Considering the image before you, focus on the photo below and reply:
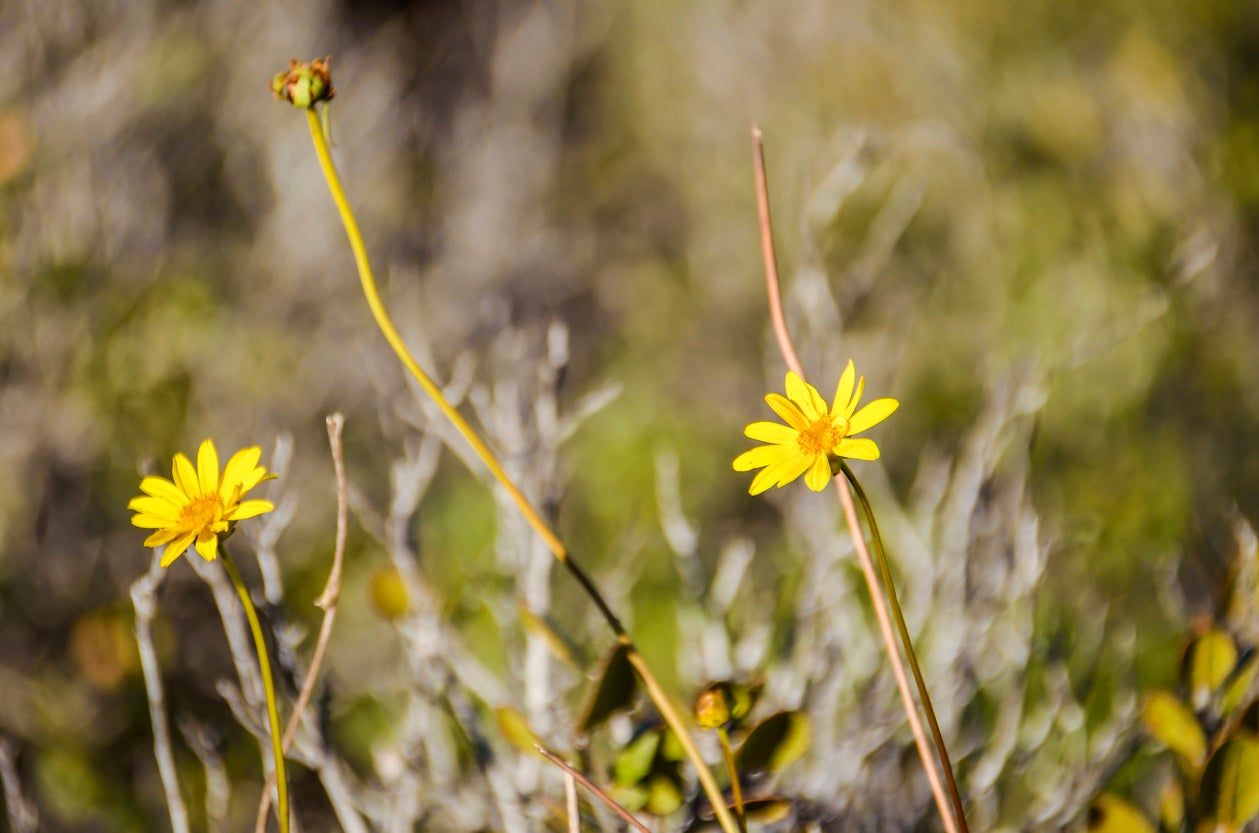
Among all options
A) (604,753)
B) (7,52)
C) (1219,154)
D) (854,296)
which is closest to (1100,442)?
(1219,154)

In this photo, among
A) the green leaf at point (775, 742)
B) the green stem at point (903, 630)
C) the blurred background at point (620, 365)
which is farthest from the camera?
the blurred background at point (620, 365)

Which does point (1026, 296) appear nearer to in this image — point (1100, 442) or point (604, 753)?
point (1100, 442)

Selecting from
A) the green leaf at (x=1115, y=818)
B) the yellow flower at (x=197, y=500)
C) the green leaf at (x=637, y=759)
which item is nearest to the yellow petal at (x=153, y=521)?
the yellow flower at (x=197, y=500)

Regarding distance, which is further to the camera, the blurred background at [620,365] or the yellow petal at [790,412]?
the blurred background at [620,365]

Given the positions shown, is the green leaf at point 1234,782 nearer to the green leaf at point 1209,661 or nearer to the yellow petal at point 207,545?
the green leaf at point 1209,661

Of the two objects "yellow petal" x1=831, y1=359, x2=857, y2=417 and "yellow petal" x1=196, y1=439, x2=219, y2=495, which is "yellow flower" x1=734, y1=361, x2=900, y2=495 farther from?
"yellow petal" x1=196, y1=439, x2=219, y2=495

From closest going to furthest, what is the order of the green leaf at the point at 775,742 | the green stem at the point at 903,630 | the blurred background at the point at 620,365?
1. the green stem at the point at 903,630
2. the green leaf at the point at 775,742
3. the blurred background at the point at 620,365
